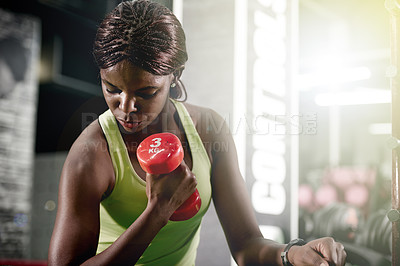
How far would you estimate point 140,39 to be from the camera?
141cm

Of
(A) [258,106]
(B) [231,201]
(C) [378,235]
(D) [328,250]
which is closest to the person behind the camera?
(D) [328,250]

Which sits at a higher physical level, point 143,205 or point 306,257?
point 143,205

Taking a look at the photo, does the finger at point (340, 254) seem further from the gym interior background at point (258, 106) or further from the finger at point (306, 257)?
the gym interior background at point (258, 106)

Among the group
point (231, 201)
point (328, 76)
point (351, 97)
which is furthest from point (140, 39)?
point (351, 97)

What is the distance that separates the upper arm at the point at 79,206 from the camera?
129cm

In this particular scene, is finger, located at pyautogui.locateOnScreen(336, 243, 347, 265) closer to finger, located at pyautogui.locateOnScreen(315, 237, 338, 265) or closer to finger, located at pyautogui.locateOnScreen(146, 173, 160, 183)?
finger, located at pyautogui.locateOnScreen(315, 237, 338, 265)

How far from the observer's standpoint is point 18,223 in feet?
13.7

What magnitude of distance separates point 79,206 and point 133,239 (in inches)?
7.5

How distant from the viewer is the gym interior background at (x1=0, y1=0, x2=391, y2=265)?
7.06 feet

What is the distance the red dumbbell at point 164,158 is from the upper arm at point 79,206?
0.18 metres

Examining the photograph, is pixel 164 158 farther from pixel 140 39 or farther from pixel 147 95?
pixel 140 39

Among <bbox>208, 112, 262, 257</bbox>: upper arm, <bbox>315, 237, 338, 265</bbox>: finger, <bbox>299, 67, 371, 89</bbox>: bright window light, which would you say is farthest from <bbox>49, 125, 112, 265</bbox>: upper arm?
<bbox>299, 67, 371, 89</bbox>: bright window light

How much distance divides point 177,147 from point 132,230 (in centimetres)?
28

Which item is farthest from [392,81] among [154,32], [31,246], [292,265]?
[31,246]
